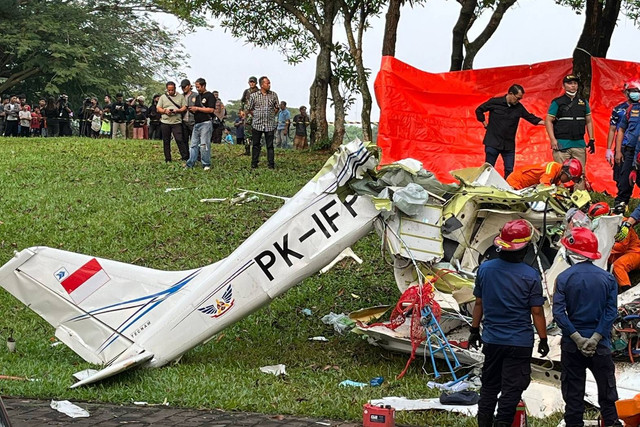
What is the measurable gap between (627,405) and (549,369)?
128cm

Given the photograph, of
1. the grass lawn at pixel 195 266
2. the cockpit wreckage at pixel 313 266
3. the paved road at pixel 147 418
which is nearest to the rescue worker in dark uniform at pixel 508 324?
the grass lawn at pixel 195 266

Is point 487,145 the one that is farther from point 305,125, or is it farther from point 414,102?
point 305,125

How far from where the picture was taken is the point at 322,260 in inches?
371

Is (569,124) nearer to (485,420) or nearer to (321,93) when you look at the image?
(485,420)

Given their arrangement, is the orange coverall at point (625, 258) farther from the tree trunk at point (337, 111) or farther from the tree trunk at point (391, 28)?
the tree trunk at point (337, 111)

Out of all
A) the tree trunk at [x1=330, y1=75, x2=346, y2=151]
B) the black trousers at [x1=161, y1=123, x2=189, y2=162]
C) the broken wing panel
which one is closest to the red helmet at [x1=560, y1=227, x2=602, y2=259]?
the broken wing panel

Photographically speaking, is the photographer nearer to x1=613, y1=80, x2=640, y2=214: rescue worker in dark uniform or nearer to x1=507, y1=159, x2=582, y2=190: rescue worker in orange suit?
x1=613, y1=80, x2=640, y2=214: rescue worker in dark uniform

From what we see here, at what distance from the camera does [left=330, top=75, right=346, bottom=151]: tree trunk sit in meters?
24.2

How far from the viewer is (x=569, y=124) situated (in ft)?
44.5

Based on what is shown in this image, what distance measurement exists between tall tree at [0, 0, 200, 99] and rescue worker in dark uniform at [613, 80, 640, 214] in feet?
103

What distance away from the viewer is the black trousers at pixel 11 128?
97.9 feet

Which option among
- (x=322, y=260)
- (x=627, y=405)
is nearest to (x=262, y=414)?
(x=322, y=260)

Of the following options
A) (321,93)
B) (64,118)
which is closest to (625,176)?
(321,93)

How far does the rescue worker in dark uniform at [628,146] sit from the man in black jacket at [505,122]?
153 centimetres
